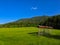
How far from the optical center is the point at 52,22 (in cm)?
6253

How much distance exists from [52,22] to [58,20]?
3621 millimetres

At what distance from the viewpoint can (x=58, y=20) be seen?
5991 centimetres
